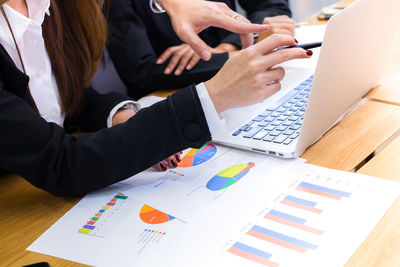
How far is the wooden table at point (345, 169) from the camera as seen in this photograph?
621mm

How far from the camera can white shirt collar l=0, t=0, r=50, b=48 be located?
34.5 inches

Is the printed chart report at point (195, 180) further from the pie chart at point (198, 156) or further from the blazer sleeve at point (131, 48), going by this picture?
the blazer sleeve at point (131, 48)

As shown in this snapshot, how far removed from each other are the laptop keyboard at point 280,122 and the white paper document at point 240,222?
0.20 feet

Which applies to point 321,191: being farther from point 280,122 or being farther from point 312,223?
point 280,122

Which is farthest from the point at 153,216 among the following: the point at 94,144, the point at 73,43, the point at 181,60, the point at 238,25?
the point at 181,60

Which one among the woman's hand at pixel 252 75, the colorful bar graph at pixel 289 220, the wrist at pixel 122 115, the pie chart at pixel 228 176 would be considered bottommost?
the colorful bar graph at pixel 289 220

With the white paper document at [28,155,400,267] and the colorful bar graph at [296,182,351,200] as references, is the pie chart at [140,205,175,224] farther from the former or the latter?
the colorful bar graph at [296,182,351,200]

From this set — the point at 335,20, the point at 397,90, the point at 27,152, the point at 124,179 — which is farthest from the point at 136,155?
the point at 397,90

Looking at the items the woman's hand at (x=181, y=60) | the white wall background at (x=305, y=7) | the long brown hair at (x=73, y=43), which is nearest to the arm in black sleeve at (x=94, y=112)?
the long brown hair at (x=73, y=43)

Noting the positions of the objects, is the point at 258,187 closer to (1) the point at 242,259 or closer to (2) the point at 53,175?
(1) the point at 242,259

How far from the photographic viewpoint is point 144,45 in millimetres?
1447

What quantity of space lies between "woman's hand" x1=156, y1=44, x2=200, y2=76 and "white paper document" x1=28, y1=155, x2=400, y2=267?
1.79ft

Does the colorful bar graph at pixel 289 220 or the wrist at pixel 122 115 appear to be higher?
the wrist at pixel 122 115

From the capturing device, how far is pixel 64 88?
107 cm
